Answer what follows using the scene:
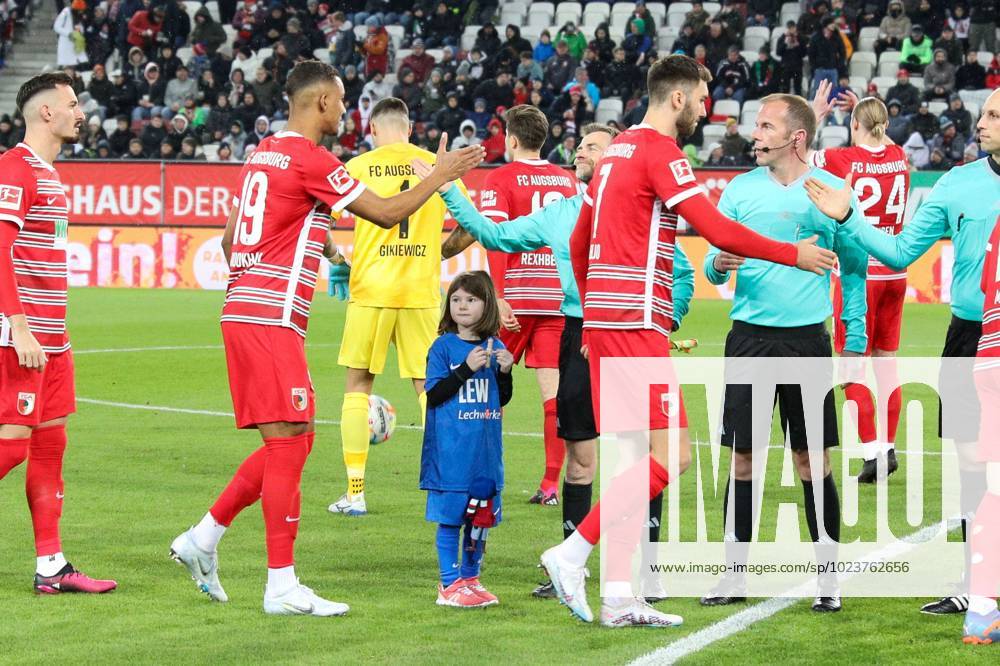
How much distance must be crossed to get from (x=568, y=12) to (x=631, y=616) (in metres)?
25.2

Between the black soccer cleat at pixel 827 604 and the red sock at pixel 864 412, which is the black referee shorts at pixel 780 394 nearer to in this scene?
the black soccer cleat at pixel 827 604

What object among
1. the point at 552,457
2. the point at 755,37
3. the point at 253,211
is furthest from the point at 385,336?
the point at 755,37

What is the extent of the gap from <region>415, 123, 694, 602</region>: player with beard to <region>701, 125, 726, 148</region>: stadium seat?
62.9 feet

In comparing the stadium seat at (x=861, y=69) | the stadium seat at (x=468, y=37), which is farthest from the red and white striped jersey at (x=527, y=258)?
the stadium seat at (x=468, y=37)

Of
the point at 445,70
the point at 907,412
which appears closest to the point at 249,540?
the point at 907,412

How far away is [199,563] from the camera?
6492mm

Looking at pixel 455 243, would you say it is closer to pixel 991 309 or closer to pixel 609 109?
pixel 991 309

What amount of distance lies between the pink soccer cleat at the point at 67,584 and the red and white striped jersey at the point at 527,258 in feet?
10.6

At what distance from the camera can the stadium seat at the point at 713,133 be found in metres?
26.3

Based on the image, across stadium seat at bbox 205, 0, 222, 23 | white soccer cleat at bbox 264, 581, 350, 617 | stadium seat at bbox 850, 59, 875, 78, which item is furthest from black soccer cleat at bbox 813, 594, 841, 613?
stadium seat at bbox 205, 0, 222, 23

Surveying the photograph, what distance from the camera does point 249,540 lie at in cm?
787

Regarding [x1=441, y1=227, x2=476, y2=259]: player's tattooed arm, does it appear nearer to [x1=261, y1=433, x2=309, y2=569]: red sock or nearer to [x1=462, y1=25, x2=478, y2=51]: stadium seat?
[x1=261, y1=433, x2=309, y2=569]: red sock

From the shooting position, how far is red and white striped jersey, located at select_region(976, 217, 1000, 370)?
5891mm

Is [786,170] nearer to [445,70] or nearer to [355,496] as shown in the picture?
[355,496]
